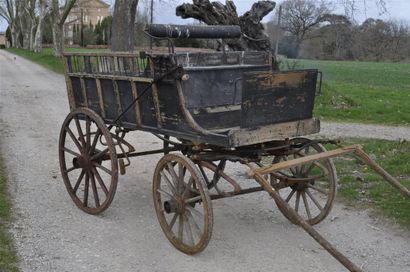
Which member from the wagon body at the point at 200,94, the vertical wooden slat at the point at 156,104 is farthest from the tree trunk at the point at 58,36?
the vertical wooden slat at the point at 156,104

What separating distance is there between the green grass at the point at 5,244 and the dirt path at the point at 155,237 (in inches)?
3.0

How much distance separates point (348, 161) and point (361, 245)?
312 centimetres

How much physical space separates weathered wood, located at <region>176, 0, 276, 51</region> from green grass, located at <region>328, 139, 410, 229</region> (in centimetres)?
434

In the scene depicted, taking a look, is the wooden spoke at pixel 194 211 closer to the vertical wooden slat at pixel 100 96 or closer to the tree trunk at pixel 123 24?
the vertical wooden slat at pixel 100 96

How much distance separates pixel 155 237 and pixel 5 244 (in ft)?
4.39

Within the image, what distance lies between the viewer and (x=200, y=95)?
555 centimetres

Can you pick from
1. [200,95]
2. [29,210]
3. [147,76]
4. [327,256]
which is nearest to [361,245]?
[327,256]

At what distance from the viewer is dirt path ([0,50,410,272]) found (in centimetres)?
448

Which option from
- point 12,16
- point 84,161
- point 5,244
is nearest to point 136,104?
point 84,161

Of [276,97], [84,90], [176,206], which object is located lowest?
[176,206]

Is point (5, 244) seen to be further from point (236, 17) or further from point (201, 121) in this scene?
point (236, 17)

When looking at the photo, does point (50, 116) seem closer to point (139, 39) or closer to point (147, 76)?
point (147, 76)

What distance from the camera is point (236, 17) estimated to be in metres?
12.3

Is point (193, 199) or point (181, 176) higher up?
point (181, 176)
